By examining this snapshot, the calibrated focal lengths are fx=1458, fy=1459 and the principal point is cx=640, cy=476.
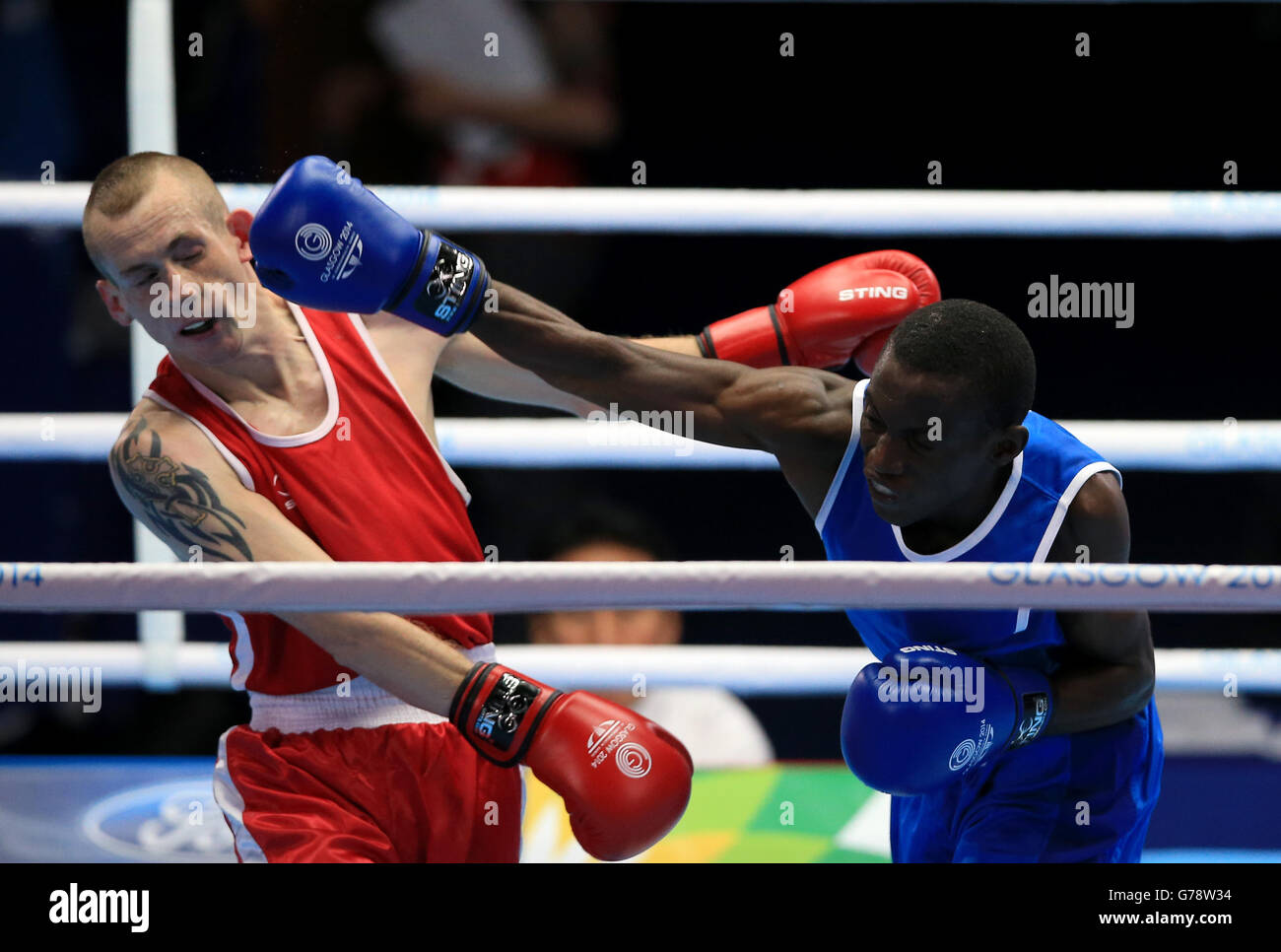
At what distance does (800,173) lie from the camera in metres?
3.55

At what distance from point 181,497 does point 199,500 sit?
2 centimetres

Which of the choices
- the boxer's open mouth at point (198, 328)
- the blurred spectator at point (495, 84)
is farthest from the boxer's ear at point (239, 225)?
the blurred spectator at point (495, 84)

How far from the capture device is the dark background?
131 inches

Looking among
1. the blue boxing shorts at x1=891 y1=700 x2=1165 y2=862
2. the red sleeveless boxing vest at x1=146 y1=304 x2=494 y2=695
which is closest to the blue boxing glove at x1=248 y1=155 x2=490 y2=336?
the red sleeveless boxing vest at x1=146 y1=304 x2=494 y2=695

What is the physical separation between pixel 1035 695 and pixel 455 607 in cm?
77

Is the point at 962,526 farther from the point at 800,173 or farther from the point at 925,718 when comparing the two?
the point at 800,173

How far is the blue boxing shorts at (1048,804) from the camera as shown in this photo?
1882mm

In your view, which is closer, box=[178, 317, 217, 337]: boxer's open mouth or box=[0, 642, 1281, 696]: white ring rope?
box=[178, 317, 217, 337]: boxer's open mouth

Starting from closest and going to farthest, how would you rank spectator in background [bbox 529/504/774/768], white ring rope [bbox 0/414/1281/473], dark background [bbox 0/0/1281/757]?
1. white ring rope [bbox 0/414/1281/473]
2. spectator in background [bbox 529/504/774/768]
3. dark background [bbox 0/0/1281/757]

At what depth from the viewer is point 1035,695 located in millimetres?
1808

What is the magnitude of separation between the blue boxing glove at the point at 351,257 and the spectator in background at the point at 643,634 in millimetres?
1175

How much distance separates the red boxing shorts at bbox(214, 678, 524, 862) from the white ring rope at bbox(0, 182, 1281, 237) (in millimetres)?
1014

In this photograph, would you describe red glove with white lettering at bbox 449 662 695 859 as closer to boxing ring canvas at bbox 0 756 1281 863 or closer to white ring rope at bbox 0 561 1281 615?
white ring rope at bbox 0 561 1281 615

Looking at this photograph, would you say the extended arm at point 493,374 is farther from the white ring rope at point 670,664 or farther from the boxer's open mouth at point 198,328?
the white ring rope at point 670,664
